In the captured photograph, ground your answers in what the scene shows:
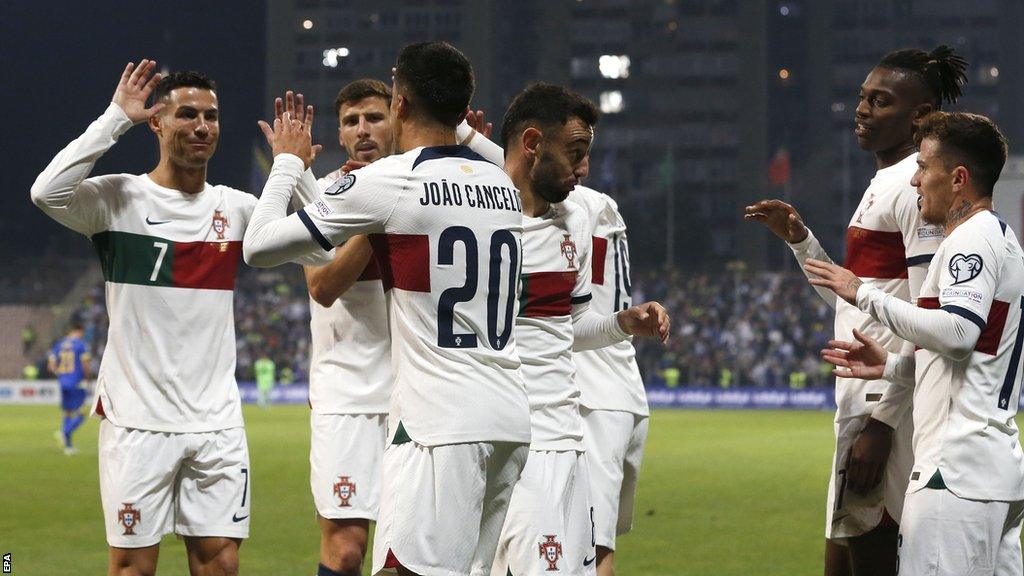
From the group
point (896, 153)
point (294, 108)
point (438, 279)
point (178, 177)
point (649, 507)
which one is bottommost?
point (649, 507)

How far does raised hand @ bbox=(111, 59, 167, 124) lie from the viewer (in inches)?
228

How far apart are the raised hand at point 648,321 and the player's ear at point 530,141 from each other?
0.84 meters

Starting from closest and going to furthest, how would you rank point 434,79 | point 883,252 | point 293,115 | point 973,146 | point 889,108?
point 434,79 → point 973,146 → point 293,115 → point 883,252 → point 889,108

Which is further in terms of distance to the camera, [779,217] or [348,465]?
[348,465]

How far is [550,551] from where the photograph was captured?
207 inches

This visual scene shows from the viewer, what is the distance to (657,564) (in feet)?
31.1

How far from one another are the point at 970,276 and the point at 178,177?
3.65 metres

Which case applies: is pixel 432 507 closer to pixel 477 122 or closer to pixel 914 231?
pixel 477 122

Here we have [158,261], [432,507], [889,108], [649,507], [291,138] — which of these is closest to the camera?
[432,507]

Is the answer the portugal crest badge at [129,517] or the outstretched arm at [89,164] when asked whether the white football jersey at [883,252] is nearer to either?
the portugal crest badge at [129,517]

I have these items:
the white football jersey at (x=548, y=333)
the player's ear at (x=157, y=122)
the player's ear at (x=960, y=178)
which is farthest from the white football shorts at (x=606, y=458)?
the player's ear at (x=157, y=122)

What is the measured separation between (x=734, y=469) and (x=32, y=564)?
34.4 feet

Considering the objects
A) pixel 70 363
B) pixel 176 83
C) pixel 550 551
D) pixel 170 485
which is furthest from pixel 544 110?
pixel 70 363

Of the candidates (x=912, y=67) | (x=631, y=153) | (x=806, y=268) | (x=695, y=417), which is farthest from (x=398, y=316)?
(x=631, y=153)
